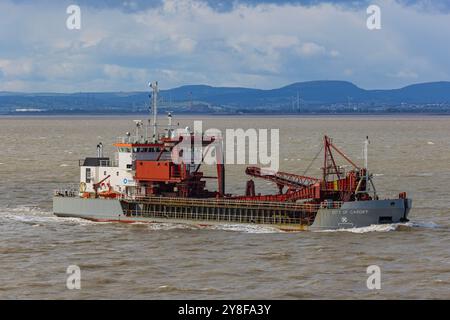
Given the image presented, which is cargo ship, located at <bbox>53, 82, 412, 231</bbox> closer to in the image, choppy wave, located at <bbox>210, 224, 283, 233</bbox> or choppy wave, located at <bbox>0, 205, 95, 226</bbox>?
choppy wave, located at <bbox>210, 224, 283, 233</bbox>

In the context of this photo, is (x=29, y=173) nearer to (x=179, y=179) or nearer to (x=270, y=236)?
(x=179, y=179)

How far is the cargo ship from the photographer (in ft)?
187

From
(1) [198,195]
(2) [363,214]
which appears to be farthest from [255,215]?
(2) [363,214]

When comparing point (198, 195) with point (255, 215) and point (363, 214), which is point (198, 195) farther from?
point (363, 214)

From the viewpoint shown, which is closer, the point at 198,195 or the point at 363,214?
the point at 363,214

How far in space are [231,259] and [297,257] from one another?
130 inches

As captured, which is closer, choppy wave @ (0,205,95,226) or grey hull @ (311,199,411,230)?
grey hull @ (311,199,411,230)

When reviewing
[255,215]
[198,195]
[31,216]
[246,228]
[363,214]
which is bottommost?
[246,228]

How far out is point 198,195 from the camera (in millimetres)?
62656

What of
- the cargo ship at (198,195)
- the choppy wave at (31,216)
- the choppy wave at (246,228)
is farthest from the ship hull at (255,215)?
the choppy wave at (31,216)

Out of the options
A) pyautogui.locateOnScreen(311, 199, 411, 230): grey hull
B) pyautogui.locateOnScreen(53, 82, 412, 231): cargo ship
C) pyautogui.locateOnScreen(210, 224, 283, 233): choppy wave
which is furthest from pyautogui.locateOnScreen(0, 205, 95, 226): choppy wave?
pyautogui.locateOnScreen(311, 199, 411, 230): grey hull

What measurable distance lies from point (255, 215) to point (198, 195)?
491 centimetres

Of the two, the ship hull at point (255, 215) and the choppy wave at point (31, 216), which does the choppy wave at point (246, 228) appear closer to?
the ship hull at point (255, 215)

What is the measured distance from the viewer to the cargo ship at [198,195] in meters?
57.1
